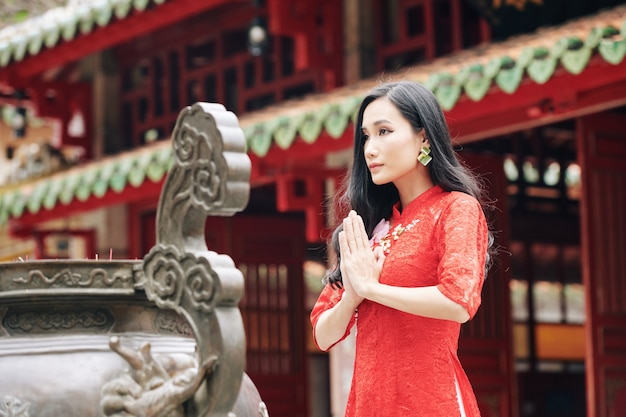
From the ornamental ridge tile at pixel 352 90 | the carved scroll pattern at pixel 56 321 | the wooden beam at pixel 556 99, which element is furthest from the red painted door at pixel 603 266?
the carved scroll pattern at pixel 56 321

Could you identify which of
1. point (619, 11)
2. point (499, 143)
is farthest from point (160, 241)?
point (499, 143)

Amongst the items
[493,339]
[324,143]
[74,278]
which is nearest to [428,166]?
[74,278]

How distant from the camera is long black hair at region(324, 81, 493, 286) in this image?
9.91 ft

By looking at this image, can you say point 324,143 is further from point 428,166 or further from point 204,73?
point 428,166

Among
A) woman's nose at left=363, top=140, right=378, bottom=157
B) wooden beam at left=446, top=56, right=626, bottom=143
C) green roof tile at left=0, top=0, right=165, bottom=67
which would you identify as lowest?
woman's nose at left=363, top=140, right=378, bottom=157

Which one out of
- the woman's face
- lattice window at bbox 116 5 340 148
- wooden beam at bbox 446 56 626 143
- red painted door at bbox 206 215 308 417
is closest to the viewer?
the woman's face

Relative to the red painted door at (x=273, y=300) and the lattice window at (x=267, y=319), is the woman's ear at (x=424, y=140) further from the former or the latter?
the lattice window at (x=267, y=319)

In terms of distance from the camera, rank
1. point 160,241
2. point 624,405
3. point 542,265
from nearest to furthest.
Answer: point 160,241
point 624,405
point 542,265

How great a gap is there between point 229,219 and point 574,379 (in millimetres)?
4225

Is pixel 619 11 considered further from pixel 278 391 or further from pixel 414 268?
pixel 278 391

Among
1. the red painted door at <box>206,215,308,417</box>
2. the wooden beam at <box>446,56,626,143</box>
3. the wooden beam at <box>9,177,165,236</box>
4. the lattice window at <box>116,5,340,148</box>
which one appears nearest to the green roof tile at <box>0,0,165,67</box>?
the lattice window at <box>116,5,340,148</box>

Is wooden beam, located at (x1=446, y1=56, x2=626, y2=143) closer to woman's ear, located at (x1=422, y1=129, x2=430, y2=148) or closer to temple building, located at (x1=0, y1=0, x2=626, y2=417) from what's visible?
temple building, located at (x1=0, y1=0, x2=626, y2=417)

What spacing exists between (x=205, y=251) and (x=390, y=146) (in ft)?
1.90

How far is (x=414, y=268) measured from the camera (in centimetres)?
295
